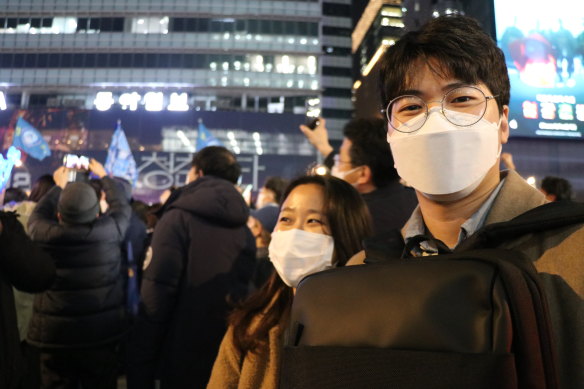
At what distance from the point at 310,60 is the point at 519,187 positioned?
4209 centimetres

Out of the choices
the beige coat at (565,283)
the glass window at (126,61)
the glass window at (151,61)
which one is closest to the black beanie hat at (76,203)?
the beige coat at (565,283)

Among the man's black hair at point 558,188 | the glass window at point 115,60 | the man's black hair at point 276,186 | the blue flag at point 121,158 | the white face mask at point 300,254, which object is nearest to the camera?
the white face mask at point 300,254

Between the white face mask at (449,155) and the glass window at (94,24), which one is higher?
the glass window at (94,24)

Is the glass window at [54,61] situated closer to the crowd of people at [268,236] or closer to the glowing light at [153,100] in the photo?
the glowing light at [153,100]

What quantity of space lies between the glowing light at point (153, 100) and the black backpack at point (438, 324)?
39950 mm

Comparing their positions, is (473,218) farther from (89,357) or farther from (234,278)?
(89,357)

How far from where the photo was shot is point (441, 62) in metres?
1.19

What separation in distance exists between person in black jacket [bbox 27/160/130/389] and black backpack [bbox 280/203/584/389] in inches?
113

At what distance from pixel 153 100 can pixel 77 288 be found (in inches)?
1487

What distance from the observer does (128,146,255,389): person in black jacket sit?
8.28ft

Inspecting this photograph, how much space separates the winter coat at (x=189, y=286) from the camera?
252 cm

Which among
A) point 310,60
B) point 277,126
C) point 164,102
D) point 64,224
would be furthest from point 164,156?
point 64,224

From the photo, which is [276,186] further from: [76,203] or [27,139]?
[27,139]

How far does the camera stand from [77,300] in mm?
3277
